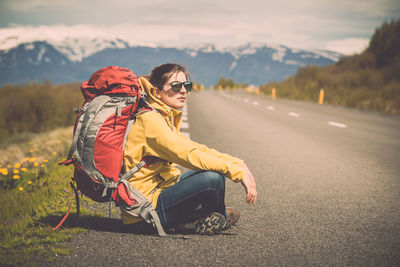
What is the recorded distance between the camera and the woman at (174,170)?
7.53ft

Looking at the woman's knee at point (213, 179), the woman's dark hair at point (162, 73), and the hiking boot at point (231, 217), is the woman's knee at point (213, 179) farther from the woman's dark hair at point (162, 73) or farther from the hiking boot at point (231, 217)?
the woman's dark hair at point (162, 73)

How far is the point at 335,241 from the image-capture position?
259 cm

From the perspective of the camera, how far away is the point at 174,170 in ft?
8.97

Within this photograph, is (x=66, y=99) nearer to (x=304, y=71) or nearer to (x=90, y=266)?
(x=90, y=266)

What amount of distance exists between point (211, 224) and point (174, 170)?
1.87ft

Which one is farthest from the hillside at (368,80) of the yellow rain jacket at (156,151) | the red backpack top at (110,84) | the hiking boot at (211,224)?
the red backpack top at (110,84)

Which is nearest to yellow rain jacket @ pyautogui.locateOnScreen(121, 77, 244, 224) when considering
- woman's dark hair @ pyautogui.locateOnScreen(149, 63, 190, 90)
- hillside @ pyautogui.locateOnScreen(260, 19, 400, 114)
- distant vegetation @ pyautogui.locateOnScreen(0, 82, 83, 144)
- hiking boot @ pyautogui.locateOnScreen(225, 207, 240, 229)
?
woman's dark hair @ pyautogui.locateOnScreen(149, 63, 190, 90)

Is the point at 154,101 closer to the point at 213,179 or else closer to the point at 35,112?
the point at 213,179

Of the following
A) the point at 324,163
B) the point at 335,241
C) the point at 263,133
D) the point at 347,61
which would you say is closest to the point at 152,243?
the point at 335,241

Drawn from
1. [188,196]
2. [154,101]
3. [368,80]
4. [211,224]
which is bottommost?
[368,80]

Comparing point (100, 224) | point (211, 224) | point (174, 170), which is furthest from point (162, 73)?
point (100, 224)

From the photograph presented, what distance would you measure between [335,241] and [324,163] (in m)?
3.10

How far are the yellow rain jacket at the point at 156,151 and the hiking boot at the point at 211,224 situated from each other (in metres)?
0.42

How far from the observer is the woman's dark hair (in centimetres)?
265
